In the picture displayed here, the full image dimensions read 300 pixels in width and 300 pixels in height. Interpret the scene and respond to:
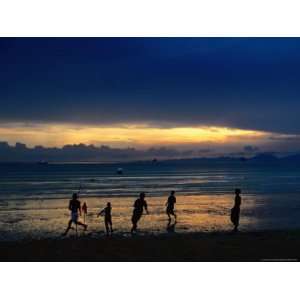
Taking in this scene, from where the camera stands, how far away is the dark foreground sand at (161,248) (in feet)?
36.7

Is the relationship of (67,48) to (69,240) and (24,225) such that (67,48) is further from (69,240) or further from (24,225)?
(24,225)

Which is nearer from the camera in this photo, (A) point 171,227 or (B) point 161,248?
(B) point 161,248

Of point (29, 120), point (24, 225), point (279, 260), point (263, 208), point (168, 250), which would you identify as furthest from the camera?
point (263, 208)

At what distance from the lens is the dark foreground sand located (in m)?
11.2

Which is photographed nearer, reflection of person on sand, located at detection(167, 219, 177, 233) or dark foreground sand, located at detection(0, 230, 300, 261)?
dark foreground sand, located at detection(0, 230, 300, 261)

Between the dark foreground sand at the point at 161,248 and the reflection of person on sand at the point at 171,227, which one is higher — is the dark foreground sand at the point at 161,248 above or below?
below

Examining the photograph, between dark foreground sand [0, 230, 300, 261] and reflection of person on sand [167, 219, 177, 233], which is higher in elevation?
reflection of person on sand [167, 219, 177, 233]

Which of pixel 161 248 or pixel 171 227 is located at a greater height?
pixel 171 227

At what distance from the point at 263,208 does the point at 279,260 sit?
1183 centimetres

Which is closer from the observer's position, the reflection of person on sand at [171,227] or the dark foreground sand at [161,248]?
the dark foreground sand at [161,248]

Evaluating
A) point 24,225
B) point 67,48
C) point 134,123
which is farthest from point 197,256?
point 24,225

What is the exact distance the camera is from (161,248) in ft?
39.2
